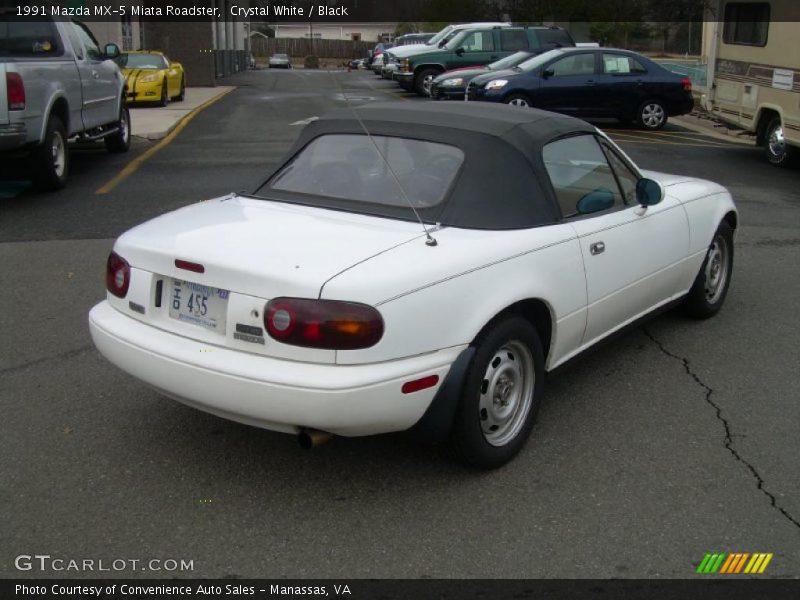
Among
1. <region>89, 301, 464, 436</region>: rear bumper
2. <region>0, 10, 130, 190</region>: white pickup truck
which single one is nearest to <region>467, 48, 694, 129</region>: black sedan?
<region>0, 10, 130, 190</region>: white pickup truck

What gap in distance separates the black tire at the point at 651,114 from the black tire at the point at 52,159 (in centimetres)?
1151

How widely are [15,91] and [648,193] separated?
6885 millimetres

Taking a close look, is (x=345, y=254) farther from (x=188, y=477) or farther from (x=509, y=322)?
(x=188, y=477)

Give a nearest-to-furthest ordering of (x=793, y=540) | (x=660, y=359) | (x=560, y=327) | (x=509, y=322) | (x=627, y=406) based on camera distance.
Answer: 1. (x=793, y=540)
2. (x=509, y=322)
3. (x=560, y=327)
4. (x=627, y=406)
5. (x=660, y=359)

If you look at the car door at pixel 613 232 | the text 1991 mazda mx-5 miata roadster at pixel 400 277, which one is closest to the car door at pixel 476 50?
the car door at pixel 613 232

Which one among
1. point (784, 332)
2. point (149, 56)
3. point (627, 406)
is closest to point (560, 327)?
point (627, 406)

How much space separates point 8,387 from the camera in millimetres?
4859

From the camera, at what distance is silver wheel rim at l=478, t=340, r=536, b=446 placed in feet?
12.8

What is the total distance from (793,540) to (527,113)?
8.17ft

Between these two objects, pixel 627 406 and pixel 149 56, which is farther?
pixel 149 56

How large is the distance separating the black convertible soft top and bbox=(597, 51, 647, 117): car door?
43.9 ft

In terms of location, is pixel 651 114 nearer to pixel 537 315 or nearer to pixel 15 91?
pixel 15 91

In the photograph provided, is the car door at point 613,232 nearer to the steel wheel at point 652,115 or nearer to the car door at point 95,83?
the car door at point 95,83

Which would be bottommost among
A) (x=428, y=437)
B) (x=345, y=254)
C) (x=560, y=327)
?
(x=428, y=437)
